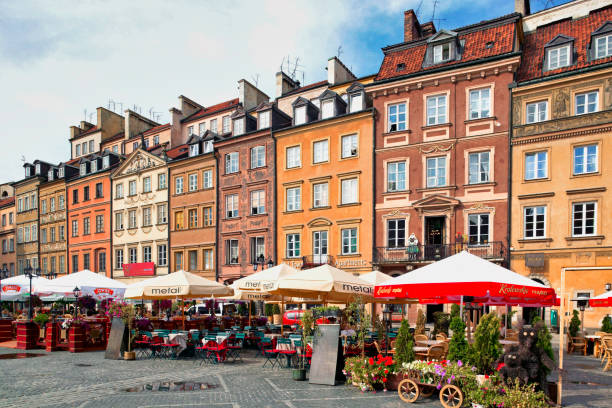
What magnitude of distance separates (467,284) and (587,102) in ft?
60.1

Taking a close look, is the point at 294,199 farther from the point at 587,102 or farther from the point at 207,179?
the point at 587,102

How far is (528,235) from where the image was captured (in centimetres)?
2452

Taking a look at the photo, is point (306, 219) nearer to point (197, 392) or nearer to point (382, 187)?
point (382, 187)

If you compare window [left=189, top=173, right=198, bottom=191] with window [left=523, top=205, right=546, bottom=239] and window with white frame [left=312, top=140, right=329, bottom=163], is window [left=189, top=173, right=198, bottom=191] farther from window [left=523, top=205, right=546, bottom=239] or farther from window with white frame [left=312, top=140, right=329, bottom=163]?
window [left=523, top=205, right=546, bottom=239]

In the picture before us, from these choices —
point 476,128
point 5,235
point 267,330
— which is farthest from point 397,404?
point 5,235

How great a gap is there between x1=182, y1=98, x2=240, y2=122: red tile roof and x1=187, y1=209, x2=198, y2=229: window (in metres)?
8.62

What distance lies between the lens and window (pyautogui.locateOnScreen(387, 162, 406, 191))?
2781 cm

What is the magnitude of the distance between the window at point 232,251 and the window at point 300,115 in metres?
9.24

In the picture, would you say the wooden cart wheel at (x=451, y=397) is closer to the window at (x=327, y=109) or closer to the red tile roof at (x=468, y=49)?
the red tile roof at (x=468, y=49)

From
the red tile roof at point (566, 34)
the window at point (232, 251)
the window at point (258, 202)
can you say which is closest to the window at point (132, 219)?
the window at point (232, 251)

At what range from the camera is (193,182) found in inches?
1491

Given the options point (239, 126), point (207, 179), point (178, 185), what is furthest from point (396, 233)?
point (178, 185)

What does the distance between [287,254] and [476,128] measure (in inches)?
534

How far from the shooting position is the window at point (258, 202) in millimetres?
33562
